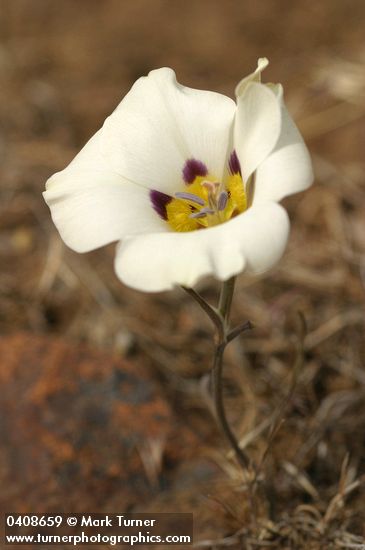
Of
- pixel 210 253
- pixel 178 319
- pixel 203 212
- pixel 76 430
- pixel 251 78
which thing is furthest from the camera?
pixel 178 319

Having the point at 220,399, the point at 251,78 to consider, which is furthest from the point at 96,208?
the point at 220,399

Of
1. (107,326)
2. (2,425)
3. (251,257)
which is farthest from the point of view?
(107,326)

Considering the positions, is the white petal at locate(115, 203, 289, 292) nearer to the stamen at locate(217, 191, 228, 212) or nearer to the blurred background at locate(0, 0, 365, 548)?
the stamen at locate(217, 191, 228, 212)

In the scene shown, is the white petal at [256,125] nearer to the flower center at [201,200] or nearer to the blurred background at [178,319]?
the flower center at [201,200]

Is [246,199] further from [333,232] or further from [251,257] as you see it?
[333,232]

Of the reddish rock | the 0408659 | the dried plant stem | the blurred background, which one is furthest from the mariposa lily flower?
the 0408659

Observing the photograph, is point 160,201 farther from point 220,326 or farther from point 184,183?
point 220,326

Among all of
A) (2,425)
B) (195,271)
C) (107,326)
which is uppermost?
(195,271)

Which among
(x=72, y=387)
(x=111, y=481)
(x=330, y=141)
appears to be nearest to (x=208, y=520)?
(x=111, y=481)
